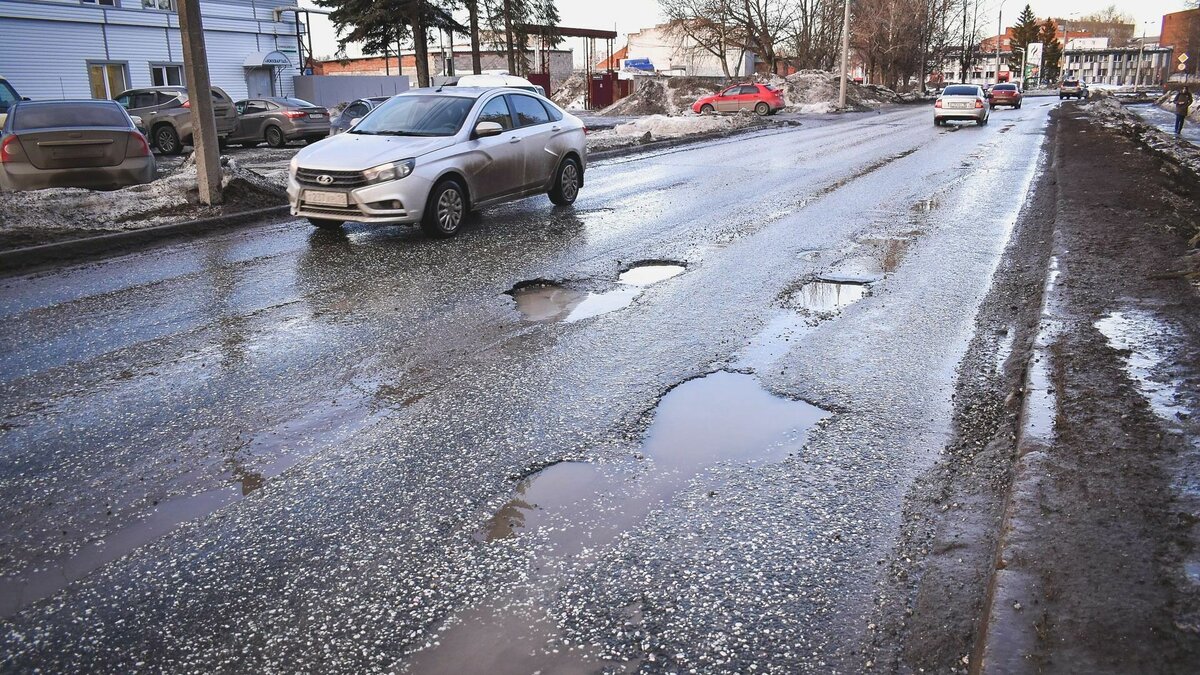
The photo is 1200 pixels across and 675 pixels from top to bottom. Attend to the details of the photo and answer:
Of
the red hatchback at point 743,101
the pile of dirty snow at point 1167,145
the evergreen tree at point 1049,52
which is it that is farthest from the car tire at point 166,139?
the evergreen tree at point 1049,52

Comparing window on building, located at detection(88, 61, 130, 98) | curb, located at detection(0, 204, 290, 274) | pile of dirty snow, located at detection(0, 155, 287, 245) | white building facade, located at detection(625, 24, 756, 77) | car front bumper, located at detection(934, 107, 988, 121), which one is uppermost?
white building facade, located at detection(625, 24, 756, 77)

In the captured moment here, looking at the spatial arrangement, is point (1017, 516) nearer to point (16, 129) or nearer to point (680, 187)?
point (680, 187)

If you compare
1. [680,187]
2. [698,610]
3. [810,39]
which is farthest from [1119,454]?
[810,39]

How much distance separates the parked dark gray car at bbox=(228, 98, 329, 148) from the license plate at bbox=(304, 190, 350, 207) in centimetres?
1680

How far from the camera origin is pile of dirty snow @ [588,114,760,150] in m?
23.5

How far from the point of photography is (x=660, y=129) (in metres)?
29.5

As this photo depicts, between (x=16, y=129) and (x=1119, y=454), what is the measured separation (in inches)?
548

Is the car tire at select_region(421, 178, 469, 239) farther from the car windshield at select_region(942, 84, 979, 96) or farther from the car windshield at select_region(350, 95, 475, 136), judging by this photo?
the car windshield at select_region(942, 84, 979, 96)

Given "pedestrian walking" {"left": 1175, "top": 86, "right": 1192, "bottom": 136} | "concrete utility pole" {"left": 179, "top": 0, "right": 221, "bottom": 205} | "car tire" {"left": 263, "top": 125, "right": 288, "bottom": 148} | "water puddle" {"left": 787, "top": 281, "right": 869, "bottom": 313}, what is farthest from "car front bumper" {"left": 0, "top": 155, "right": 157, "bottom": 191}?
"pedestrian walking" {"left": 1175, "top": 86, "right": 1192, "bottom": 136}

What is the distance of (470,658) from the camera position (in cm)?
268

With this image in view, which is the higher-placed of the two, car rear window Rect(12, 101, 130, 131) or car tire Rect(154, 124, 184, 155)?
car rear window Rect(12, 101, 130, 131)

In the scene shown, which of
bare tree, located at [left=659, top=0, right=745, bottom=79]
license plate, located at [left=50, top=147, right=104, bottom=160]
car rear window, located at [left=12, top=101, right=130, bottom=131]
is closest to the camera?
license plate, located at [left=50, top=147, right=104, bottom=160]

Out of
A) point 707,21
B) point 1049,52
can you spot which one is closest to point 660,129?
point 707,21

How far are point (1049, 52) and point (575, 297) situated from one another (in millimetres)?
161737
